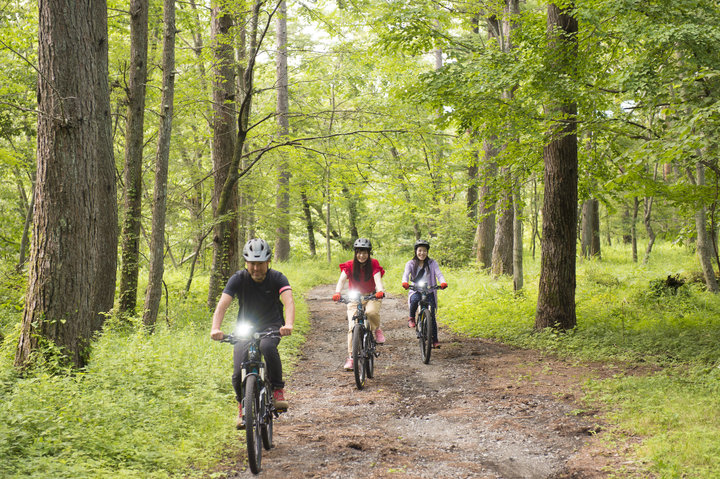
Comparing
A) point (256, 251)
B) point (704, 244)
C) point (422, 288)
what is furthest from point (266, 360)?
point (704, 244)

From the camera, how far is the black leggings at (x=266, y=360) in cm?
496

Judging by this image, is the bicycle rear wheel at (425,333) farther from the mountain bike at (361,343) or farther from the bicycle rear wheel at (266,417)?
the bicycle rear wheel at (266,417)

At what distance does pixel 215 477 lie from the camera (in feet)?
14.7

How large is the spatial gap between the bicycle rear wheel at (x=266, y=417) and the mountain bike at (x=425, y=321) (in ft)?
13.8

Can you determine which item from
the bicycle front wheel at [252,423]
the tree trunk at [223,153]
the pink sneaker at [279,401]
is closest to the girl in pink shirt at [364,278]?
the pink sneaker at [279,401]

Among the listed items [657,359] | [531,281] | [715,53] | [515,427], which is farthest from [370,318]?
[531,281]

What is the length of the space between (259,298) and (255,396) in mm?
999

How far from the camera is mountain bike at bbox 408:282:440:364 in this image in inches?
349

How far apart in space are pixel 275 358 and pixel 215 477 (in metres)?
1.20

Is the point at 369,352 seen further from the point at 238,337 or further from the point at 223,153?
the point at 223,153

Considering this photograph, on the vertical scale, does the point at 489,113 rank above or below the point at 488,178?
above

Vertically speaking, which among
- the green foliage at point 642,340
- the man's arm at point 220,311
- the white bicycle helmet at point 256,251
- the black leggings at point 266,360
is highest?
the white bicycle helmet at point 256,251

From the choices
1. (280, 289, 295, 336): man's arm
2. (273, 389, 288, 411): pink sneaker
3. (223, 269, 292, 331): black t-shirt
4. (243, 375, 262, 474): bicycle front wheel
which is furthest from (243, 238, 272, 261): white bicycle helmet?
(273, 389, 288, 411): pink sneaker

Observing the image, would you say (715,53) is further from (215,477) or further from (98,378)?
(98,378)
